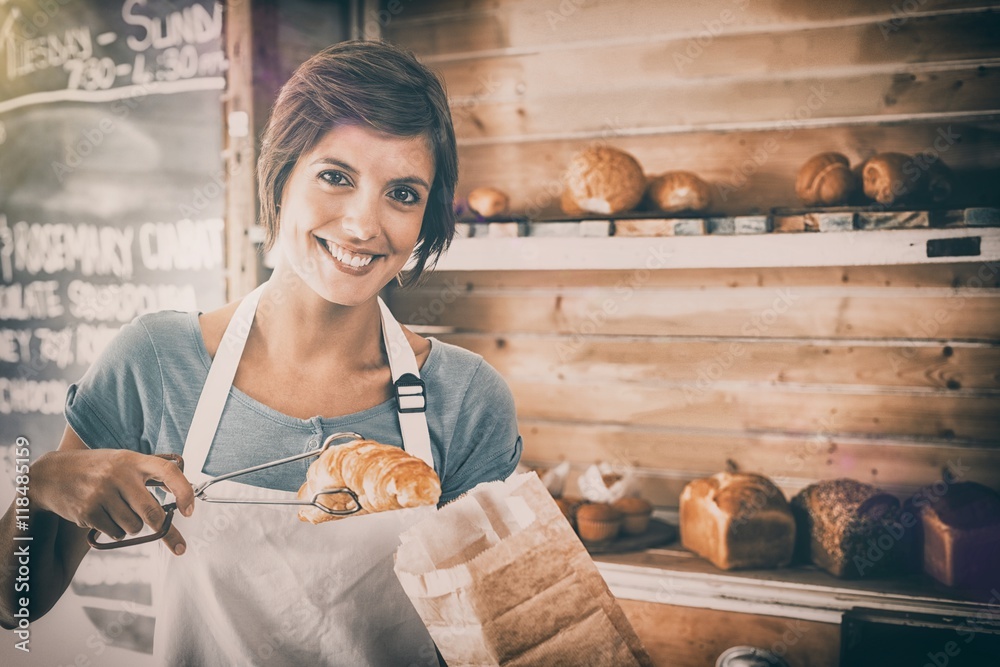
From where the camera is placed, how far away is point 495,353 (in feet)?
6.79

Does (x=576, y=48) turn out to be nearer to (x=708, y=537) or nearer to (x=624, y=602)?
(x=708, y=537)

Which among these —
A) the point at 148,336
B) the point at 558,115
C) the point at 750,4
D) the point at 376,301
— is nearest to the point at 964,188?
the point at 750,4

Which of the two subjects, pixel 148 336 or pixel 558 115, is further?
pixel 558 115

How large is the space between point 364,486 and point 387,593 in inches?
11.0

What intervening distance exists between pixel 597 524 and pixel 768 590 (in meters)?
0.39

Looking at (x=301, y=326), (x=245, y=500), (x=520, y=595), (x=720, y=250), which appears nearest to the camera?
(x=520, y=595)

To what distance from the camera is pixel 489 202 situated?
6.09ft

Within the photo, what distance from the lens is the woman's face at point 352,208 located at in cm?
125

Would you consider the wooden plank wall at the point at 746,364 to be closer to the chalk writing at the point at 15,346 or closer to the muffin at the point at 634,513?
the muffin at the point at 634,513

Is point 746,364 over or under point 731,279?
under

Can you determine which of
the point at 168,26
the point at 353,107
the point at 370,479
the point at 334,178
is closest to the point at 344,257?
the point at 334,178

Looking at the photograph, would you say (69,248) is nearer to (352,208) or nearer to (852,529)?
(352,208)

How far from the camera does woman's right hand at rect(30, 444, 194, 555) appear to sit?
1.17 metres

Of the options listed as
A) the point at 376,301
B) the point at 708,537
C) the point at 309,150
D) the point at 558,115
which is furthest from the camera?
the point at 558,115
